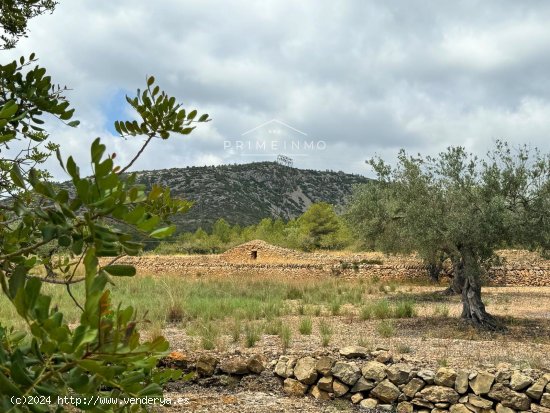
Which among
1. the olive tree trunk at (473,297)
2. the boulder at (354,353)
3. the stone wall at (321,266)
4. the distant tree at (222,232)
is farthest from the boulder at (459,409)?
the distant tree at (222,232)

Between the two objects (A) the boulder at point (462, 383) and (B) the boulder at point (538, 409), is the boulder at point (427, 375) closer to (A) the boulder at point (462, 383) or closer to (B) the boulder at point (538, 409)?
(A) the boulder at point (462, 383)

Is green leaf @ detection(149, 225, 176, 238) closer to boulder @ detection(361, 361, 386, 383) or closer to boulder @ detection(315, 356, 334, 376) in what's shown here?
boulder @ detection(361, 361, 386, 383)

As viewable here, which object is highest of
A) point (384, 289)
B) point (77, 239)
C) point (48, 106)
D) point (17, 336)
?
point (48, 106)

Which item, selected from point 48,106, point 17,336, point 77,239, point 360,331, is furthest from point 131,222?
point 360,331

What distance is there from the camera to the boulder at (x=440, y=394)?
6.39 m

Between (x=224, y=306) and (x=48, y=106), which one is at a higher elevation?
(x=48, y=106)

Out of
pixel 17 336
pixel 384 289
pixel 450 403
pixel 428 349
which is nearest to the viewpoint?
pixel 17 336

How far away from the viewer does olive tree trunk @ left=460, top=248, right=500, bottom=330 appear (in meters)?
11.5

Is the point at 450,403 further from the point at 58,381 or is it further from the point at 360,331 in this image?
the point at 58,381

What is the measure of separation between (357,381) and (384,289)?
14307 mm

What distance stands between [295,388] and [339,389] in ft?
2.09

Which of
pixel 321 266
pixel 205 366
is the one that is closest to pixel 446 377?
pixel 205 366

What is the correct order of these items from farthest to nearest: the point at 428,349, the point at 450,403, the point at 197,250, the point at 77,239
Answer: the point at 197,250
the point at 428,349
the point at 450,403
the point at 77,239

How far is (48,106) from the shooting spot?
2.38 metres
